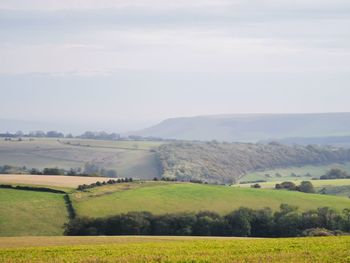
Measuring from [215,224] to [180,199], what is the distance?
1804 cm

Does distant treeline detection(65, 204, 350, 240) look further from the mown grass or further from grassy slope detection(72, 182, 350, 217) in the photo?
the mown grass

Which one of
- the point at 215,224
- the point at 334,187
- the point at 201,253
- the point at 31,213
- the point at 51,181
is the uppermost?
the point at 51,181

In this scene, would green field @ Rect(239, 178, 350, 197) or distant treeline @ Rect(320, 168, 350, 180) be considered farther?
distant treeline @ Rect(320, 168, 350, 180)

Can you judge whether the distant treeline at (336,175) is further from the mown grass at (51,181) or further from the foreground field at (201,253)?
the foreground field at (201,253)

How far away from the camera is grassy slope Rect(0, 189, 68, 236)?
8512 centimetres

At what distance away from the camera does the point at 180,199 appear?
353 ft

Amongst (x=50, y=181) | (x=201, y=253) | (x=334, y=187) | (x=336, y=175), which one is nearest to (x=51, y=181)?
(x=50, y=181)

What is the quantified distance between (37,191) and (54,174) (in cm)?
3514

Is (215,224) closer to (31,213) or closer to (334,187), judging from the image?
(31,213)

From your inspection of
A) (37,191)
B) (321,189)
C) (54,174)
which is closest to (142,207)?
(37,191)

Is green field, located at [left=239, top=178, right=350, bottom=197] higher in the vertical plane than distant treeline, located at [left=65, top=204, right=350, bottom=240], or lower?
higher

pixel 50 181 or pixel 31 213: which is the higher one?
pixel 50 181

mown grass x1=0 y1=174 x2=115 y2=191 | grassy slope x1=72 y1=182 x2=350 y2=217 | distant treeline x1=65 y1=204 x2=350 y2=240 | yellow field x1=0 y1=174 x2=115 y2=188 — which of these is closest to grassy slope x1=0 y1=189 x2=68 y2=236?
grassy slope x1=72 y1=182 x2=350 y2=217

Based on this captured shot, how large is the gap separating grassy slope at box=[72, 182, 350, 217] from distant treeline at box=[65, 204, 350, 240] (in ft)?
17.1
